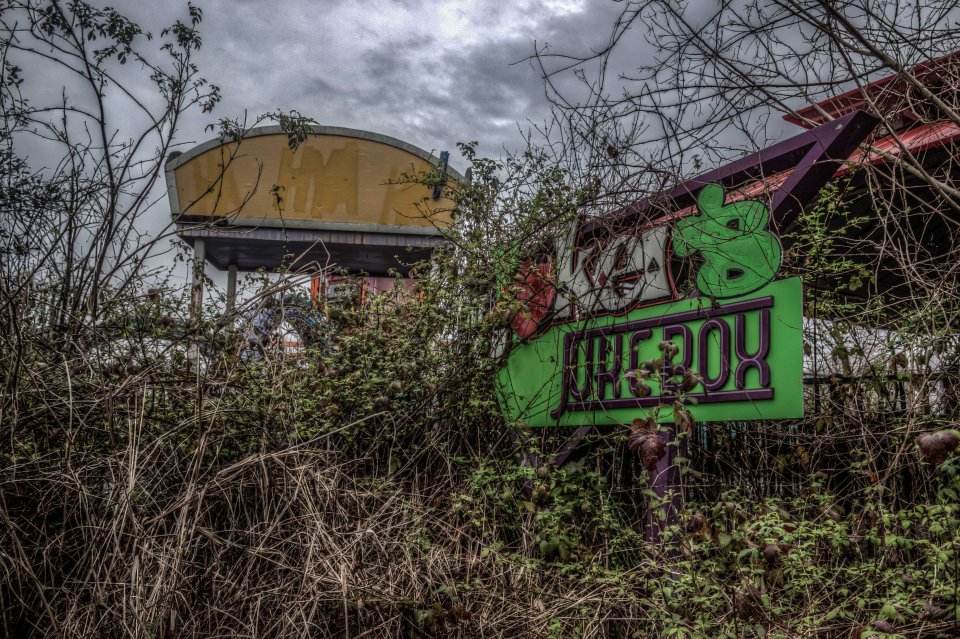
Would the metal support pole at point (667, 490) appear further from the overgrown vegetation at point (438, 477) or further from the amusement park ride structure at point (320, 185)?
the amusement park ride structure at point (320, 185)

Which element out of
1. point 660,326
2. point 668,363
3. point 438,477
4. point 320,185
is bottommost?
point 438,477

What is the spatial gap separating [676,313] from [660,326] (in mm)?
155

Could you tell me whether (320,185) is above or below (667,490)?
above

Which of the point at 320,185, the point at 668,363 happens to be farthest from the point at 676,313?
the point at 320,185

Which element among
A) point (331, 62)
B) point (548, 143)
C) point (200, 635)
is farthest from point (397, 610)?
point (331, 62)

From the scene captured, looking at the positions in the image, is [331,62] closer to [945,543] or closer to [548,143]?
[548,143]

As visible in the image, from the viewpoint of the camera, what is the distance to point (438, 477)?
5039 mm

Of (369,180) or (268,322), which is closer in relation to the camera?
(268,322)

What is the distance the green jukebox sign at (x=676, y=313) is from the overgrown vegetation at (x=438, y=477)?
10.5 inches

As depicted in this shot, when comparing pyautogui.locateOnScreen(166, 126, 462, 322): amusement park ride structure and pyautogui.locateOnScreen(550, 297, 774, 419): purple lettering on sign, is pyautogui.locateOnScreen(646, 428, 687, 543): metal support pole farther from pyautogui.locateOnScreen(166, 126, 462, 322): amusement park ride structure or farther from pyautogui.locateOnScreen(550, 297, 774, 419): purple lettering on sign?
pyautogui.locateOnScreen(166, 126, 462, 322): amusement park ride structure

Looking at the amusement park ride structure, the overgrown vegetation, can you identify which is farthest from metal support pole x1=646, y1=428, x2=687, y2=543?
the amusement park ride structure

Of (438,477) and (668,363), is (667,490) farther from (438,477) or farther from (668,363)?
(438,477)

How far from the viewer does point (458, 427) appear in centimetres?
525

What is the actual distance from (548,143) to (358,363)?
2.42 metres
